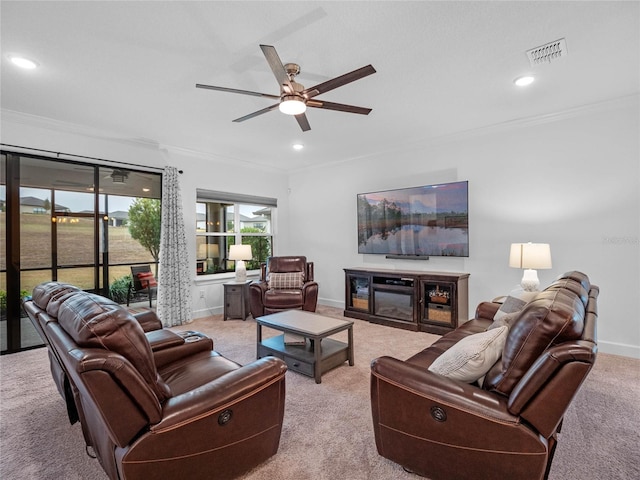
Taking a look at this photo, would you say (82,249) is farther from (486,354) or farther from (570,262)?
(570,262)

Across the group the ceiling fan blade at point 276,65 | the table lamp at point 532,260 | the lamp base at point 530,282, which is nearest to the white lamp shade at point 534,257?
the table lamp at point 532,260

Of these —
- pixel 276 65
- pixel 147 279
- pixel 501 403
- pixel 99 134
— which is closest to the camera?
pixel 501 403

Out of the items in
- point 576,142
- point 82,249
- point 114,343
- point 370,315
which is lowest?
point 370,315

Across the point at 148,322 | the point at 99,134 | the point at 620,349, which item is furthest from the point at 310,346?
the point at 99,134

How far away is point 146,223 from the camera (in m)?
4.73

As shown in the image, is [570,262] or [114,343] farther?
[570,262]

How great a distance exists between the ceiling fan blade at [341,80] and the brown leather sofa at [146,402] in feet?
5.92

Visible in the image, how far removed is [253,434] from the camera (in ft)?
5.35

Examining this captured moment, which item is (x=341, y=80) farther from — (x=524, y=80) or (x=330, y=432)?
(x=330, y=432)

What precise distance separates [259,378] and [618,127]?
423 cm

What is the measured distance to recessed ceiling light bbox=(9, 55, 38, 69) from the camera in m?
2.46

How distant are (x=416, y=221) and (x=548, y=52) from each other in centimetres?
256

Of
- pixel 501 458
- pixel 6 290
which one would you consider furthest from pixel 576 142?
pixel 6 290

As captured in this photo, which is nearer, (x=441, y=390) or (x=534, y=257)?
(x=441, y=390)
